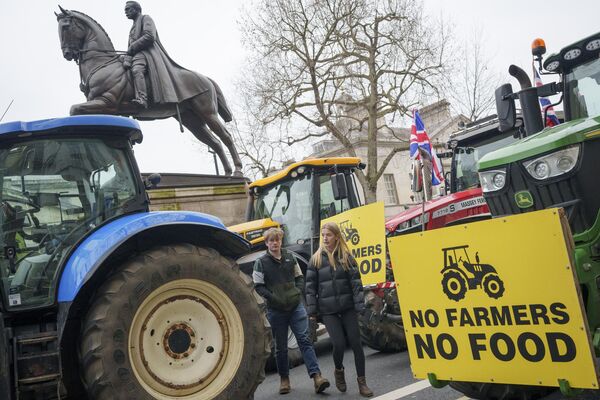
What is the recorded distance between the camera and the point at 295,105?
1009 inches

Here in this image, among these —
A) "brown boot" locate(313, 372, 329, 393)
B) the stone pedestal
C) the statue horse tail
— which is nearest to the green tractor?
"brown boot" locate(313, 372, 329, 393)

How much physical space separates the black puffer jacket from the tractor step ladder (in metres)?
2.55

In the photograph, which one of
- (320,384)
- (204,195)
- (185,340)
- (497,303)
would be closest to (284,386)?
(320,384)

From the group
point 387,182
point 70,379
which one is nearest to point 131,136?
point 70,379

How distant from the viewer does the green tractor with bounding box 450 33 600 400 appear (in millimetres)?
3756

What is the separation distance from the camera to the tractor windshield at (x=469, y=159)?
8.56 meters

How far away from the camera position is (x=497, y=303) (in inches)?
128

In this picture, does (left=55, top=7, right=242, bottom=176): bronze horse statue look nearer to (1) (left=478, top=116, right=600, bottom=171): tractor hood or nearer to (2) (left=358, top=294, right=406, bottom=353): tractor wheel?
(2) (left=358, top=294, right=406, bottom=353): tractor wheel

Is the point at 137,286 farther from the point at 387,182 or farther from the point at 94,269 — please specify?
the point at 387,182

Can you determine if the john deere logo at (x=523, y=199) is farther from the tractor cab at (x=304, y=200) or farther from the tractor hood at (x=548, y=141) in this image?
the tractor cab at (x=304, y=200)

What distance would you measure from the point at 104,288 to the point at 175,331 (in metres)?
0.62

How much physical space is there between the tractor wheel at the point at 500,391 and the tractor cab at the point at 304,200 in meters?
4.23

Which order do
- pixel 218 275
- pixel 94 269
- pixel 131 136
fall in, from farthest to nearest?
pixel 131 136, pixel 218 275, pixel 94 269

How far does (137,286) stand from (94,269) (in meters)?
0.32
